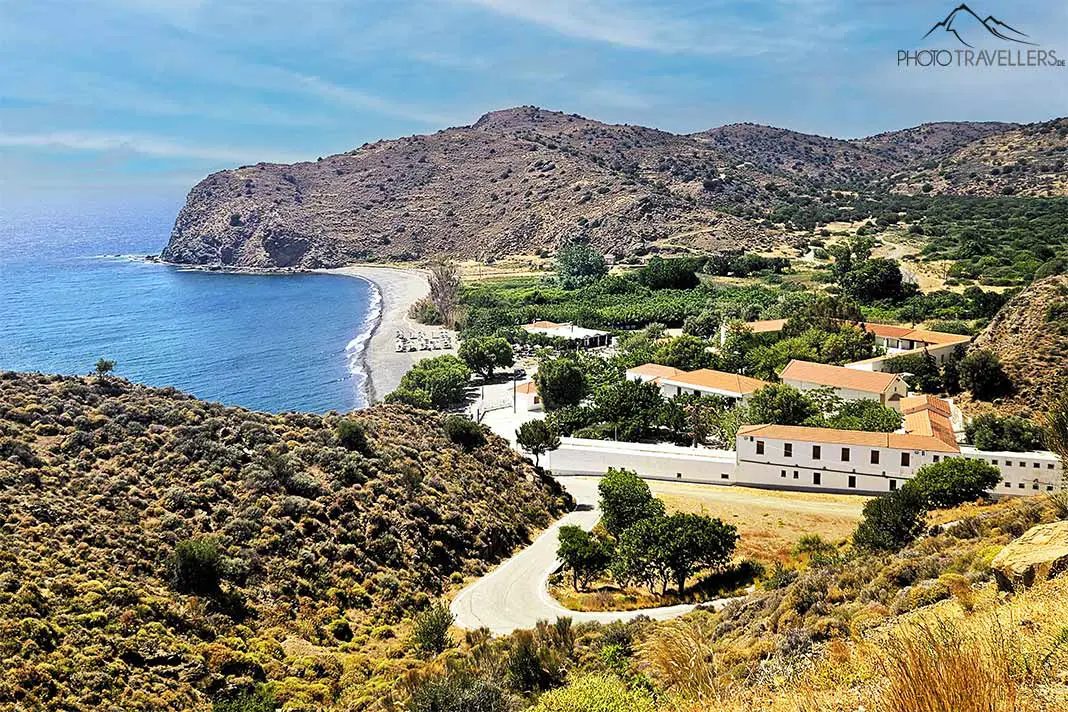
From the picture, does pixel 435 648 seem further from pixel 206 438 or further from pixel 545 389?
pixel 545 389

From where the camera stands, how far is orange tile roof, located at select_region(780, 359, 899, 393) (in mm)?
37594

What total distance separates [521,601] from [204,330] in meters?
73.2

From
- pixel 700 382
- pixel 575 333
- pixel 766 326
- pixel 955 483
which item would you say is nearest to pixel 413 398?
pixel 700 382

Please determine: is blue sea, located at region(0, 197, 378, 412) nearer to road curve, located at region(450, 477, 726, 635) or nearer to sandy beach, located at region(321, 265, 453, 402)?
sandy beach, located at region(321, 265, 453, 402)

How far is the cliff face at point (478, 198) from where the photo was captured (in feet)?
413

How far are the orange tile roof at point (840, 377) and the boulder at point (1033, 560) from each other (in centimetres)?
2825

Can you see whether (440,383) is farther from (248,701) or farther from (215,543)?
(248,701)

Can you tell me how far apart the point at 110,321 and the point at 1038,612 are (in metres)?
96.0

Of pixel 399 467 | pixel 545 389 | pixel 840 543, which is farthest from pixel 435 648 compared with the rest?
pixel 545 389

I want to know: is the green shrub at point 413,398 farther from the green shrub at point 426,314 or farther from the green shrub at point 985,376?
the green shrub at point 426,314

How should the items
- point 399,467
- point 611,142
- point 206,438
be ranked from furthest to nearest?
point 611,142 < point 399,467 < point 206,438

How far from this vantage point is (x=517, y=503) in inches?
1101

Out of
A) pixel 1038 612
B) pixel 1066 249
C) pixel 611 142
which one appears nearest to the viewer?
pixel 1038 612

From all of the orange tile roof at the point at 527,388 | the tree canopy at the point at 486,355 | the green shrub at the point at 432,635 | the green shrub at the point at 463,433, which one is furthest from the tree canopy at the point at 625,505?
the tree canopy at the point at 486,355
